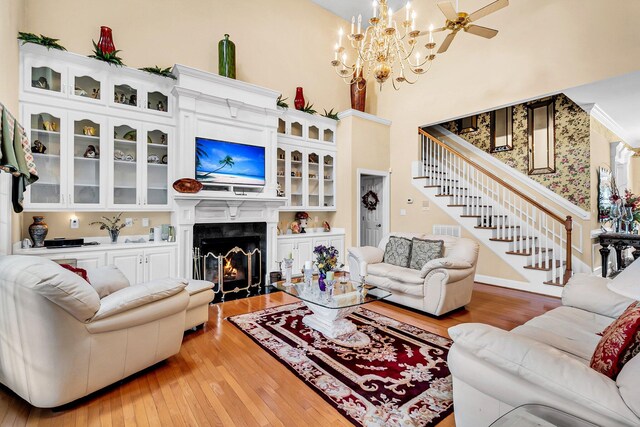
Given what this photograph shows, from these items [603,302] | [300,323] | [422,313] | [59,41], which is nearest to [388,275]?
[422,313]

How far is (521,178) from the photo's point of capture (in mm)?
5949

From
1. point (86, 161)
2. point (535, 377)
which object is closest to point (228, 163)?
point (86, 161)

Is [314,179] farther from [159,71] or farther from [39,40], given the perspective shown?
[39,40]

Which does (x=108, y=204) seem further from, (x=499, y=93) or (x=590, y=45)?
(x=590, y=45)

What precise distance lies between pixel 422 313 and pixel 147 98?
4.79 m

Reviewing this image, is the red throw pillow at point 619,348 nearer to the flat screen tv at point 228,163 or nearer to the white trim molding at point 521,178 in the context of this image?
the flat screen tv at point 228,163

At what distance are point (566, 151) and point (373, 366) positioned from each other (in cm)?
574

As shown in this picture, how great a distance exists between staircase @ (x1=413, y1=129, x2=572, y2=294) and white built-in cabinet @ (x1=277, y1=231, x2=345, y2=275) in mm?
2206

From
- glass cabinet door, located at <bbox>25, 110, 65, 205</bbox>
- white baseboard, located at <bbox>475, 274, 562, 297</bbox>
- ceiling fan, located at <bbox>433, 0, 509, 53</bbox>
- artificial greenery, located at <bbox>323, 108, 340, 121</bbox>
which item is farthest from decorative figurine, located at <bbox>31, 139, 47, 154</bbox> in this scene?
white baseboard, located at <bbox>475, 274, 562, 297</bbox>

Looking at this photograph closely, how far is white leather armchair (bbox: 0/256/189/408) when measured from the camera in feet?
5.61

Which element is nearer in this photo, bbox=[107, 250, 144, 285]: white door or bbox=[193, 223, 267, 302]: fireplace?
bbox=[107, 250, 144, 285]: white door

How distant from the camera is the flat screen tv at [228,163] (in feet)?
14.4

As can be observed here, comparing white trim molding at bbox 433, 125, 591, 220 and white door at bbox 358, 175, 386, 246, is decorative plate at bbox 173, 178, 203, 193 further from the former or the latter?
white trim molding at bbox 433, 125, 591, 220

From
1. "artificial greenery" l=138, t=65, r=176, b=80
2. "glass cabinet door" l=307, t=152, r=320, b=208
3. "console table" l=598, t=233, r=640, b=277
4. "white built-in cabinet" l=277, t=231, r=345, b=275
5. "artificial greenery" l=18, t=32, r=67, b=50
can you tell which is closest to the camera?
"artificial greenery" l=18, t=32, r=67, b=50
